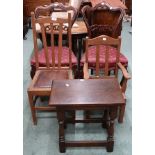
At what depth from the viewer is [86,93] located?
1.81 m

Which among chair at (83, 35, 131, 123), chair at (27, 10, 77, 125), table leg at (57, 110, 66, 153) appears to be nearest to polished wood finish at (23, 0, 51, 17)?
chair at (27, 10, 77, 125)

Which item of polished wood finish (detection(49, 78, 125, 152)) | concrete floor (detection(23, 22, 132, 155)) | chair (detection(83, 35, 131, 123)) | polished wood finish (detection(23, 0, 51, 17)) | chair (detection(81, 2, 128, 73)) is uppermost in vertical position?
polished wood finish (detection(23, 0, 51, 17))

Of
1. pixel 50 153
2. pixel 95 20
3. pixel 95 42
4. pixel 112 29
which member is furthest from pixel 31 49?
pixel 50 153

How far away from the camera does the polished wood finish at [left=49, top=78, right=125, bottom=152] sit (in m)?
1.70

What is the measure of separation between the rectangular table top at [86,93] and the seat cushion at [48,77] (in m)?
0.29

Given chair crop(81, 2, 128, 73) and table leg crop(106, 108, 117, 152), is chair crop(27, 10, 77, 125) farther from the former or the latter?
table leg crop(106, 108, 117, 152)

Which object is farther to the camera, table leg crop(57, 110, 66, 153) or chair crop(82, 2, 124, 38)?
chair crop(82, 2, 124, 38)

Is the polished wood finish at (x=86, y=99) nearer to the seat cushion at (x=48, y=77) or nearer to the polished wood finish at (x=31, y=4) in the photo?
the seat cushion at (x=48, y=77)

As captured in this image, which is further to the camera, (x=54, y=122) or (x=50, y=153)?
(x=54, y=122)

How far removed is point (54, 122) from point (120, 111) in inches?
27.9

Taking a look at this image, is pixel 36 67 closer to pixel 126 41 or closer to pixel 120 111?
pixel 120 111

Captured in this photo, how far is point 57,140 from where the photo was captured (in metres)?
2.14

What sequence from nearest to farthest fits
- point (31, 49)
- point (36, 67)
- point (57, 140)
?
point (57, 140)
point (36, 67)
point (31, 49)

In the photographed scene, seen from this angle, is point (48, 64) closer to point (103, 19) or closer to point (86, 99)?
point (86, 99)
